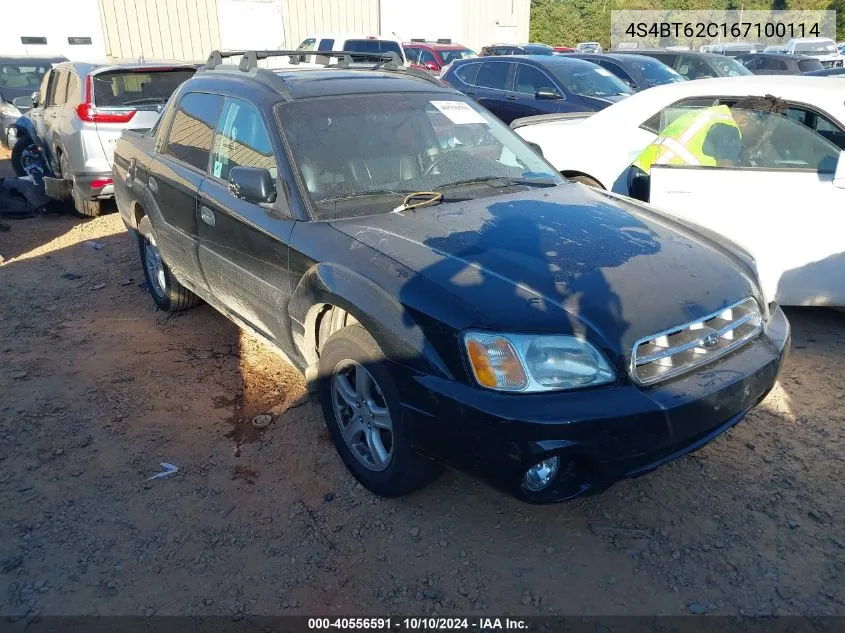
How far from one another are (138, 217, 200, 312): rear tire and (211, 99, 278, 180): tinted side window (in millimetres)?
1276

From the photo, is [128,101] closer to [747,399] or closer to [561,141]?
[561,141]

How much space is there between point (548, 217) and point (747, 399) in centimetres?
119

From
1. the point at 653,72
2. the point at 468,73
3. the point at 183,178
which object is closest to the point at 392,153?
the point at 183,178

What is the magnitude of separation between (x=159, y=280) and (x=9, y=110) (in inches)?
357

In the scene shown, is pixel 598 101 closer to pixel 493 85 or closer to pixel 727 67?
pixel 493 85

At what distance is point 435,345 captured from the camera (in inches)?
103

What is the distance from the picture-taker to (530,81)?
1020 centimetres

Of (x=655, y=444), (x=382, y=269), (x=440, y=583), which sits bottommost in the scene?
(x=440, y=583)

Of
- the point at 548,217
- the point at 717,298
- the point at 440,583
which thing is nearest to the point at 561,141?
the point at 548,217

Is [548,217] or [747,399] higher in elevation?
[548,217]

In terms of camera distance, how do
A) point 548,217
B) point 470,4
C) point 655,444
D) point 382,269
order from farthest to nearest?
point 470,4
point 548,217
point 382,269
point 655,444

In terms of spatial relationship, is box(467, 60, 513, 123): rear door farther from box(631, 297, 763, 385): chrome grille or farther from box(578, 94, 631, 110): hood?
box(631, 297, 763, 385): chrome grille

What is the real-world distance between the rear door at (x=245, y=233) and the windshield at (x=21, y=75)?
446 inches

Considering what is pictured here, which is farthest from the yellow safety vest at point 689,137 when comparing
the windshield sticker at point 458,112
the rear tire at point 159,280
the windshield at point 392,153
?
the rear tire at point 159,280
